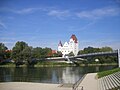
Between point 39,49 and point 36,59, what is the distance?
2.71 metres

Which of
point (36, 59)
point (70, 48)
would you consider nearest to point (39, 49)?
point (36, 59)

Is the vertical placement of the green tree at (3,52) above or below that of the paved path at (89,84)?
above

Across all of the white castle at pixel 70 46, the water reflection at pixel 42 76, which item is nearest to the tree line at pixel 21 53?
the water reflection at pixel 42 76

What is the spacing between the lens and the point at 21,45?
39812 mm

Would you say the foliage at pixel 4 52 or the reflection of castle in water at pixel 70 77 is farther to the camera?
the foliage at pixel 4 52

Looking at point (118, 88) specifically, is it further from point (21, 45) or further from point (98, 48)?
point (98, 48)

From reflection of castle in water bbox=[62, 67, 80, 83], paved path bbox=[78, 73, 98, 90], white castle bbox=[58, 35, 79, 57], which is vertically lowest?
reflection of castle in water bbox=[62, 67, 80, 83]

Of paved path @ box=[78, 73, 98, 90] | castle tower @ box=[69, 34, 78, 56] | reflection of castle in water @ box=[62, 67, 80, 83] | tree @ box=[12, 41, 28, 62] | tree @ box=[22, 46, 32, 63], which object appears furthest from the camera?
castle tower @ box=[69, 34, 78, 56]

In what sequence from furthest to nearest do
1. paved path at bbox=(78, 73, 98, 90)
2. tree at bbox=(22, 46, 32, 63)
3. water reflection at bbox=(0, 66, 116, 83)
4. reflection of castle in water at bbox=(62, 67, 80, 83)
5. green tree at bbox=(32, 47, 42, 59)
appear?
green tree at bbox=(32, 47, 42, 59)
tree at bbox=(22, 46, 32, 63)
water reflection at bbox=(0, 66, 116, 83)
reflection of castle in water at bbox=(62, 67, 80, 83)
paved path at bbox=(78, 73, 98, 90)

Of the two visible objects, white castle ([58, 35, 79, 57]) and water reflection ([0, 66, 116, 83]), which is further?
white castle ([58, 35, 79, 57])

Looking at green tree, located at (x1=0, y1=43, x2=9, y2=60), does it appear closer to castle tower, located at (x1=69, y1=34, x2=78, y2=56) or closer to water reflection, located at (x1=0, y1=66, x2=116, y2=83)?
water reflection, located at (x1=0, y1=66, x2=116, y2=83)

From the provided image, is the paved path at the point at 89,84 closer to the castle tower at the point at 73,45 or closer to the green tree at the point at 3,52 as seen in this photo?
the green tree at the point at 3,52

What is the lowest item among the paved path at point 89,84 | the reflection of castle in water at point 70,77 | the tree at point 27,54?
the reflection of castle in water at point 70,77

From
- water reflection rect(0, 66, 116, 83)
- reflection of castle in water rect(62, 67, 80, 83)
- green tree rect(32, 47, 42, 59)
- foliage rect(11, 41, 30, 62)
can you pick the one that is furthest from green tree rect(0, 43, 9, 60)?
reflection of castle in water rect(62, 67, 80, 83)
